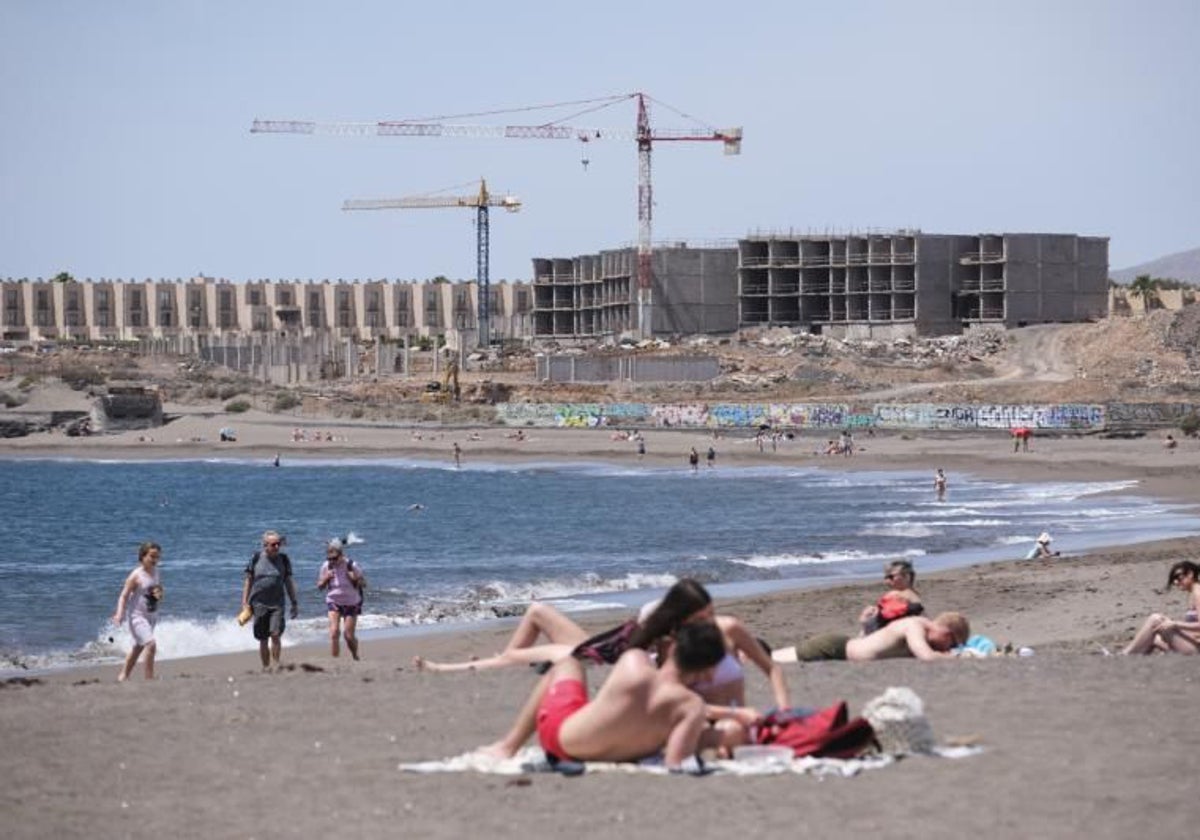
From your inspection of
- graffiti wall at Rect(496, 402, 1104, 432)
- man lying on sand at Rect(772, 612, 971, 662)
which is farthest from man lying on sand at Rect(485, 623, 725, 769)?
graffiti wall at Rect(496, 402, 1104, 432)

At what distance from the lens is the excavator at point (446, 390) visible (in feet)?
375

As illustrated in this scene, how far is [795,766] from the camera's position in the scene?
998 centimetres

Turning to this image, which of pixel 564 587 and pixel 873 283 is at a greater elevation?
pixel 873 283

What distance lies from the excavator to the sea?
39.0m

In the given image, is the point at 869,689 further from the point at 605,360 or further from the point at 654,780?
the point at 605,360

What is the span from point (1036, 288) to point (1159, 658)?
111 metres

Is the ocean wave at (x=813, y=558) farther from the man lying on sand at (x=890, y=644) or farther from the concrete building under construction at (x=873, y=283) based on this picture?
the concrete building under construction at (x=873, y=283)

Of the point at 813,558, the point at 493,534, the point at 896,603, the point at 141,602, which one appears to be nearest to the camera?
the point at 896,603

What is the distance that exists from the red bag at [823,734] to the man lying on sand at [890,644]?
3.42 m

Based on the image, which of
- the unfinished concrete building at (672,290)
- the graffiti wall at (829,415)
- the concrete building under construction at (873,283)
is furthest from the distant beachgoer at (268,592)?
the unfinished concrete building at (672,290)

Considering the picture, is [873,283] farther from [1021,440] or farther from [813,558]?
[813,558]

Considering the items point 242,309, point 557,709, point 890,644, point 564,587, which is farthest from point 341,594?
point 242,309

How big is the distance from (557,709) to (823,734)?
143 centimetres

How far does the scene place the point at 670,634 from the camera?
1018 cm
